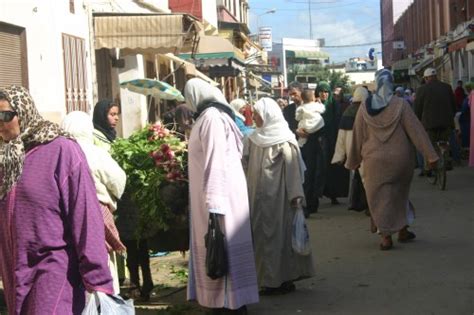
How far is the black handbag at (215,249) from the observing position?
20.4ft

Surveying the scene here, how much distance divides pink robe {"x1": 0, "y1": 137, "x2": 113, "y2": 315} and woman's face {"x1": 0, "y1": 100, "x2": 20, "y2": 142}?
127mm

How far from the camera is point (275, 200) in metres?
7.49

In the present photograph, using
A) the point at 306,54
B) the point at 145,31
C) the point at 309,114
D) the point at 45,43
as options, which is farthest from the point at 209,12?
the point at 306,54

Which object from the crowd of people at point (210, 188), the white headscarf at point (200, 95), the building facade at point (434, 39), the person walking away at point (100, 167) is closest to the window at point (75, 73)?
the crowd of people at point (210, 188)

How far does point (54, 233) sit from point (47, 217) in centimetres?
8

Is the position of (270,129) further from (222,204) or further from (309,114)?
(309,114)

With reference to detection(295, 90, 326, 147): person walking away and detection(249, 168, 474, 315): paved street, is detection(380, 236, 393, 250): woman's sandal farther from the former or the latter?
detection(295, 90, 326, 147): person walking away

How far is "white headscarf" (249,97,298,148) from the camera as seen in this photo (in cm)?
755

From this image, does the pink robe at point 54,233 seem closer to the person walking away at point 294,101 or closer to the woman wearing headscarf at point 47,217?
the woman wearing headscarf at point 47,217

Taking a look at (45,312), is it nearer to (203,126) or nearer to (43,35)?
(203,126)

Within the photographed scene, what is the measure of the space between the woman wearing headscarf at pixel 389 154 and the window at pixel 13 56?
5233 mm

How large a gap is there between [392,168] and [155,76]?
1647cm

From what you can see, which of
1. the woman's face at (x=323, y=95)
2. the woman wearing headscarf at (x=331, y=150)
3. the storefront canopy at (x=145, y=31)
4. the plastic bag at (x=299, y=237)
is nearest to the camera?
the plastic bag at (x=299, y=237)

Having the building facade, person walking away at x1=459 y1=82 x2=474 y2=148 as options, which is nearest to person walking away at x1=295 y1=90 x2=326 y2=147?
person walking away at x1=459 y1=82 x2=474 y2=148
